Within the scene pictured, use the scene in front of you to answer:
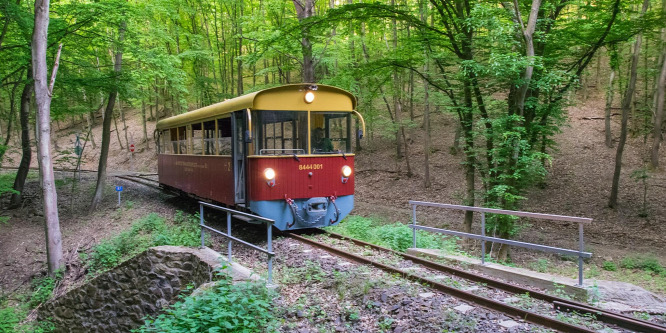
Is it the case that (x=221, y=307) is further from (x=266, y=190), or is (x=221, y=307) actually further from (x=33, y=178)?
(x=33, y=178)

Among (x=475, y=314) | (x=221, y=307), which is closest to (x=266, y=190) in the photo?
(x=221, y=307)

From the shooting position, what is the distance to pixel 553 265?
11.5m

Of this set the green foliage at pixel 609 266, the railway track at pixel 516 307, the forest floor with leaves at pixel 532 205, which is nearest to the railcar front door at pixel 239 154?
the railway track at pixel 516 307

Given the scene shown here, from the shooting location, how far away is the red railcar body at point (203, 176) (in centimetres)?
952

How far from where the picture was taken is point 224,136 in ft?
31.7

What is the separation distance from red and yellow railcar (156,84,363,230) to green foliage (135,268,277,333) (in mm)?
3599

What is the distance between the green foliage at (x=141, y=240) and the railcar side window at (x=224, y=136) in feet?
6.49

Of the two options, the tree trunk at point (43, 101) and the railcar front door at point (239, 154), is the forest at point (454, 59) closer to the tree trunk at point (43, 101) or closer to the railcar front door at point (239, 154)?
the tree trunk at point (43, 101)

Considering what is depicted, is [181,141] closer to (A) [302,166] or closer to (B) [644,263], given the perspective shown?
(A) [302,166]

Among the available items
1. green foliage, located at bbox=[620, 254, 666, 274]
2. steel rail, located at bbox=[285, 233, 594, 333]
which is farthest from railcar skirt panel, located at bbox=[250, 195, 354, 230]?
green foliage, located at bbox=[620, 254, 666, 274]

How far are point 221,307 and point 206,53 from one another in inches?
784

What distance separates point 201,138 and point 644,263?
12119 mm

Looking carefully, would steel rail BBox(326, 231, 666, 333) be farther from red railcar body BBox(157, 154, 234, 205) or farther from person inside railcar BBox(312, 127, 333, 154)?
red railcar body BBox(157, 154, 234, 205)

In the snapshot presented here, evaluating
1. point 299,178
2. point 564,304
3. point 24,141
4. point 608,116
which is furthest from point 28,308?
point 608,116
